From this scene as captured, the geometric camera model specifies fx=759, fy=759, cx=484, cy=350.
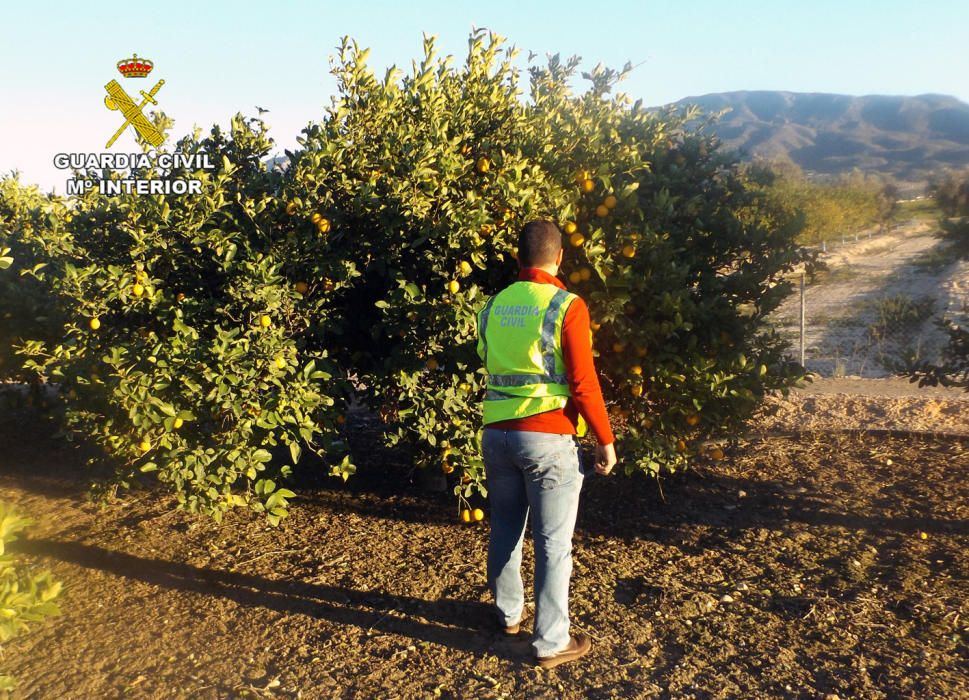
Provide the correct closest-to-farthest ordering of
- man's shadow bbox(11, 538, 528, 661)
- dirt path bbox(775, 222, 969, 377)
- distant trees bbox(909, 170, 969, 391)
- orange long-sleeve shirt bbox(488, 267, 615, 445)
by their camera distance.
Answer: orange long-sleeve shirt bbox(488, 267, 615, 445)
man's shadow bbox(11, 538, 528, 661)
distant trees bbox(909, 170, 969, 391)
dirt path bbox(775, 222, 969, 377)

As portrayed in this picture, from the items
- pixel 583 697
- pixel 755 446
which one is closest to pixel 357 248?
pixel 583 697

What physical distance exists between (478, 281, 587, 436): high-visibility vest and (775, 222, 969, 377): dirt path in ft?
22.2

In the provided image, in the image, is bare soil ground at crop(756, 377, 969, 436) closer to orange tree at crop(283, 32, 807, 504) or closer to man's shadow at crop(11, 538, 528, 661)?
orange tree at crop(283, 32, 807, 504)

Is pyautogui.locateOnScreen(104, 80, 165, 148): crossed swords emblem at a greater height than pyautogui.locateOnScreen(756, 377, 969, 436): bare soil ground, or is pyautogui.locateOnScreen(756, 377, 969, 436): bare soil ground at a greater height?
pyautogui.locateOnScreen(104, 80, 165, 148): crossed swords emblem

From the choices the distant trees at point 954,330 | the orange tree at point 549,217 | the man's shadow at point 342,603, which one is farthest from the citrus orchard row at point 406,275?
the distant trees at point 954,330

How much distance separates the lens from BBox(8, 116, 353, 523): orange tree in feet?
13.0

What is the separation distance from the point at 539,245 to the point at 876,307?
1886 centimetres

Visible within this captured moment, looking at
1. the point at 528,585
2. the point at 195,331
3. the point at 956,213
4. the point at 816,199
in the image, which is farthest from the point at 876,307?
the point at 195,331

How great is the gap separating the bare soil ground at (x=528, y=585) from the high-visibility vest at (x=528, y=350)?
1202 mm

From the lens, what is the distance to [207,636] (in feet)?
12.0

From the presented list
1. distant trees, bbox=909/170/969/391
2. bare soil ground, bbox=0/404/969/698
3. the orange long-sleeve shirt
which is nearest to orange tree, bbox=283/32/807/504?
bare soil ground, bbox=0/404/969/698

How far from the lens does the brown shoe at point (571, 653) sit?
3346mm

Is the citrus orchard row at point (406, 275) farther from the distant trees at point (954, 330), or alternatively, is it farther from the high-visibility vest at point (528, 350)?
the distant trees at point (954, 330)

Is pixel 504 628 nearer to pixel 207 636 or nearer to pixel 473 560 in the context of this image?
pixel 473 560
